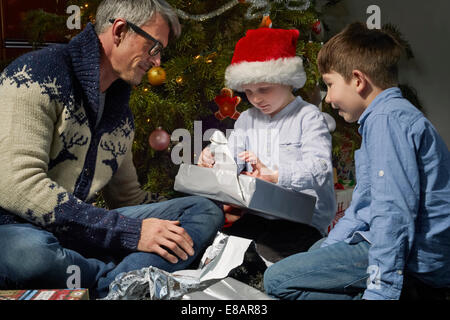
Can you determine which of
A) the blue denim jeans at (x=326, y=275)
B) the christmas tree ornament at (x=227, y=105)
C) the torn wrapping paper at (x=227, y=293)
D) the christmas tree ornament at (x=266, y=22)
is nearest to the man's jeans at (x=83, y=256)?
the torn wrapping paper at (x=227, y=293)

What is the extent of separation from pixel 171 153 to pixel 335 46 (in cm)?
60

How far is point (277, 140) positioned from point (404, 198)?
0.52 m

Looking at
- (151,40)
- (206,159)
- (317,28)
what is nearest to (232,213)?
(206,159)

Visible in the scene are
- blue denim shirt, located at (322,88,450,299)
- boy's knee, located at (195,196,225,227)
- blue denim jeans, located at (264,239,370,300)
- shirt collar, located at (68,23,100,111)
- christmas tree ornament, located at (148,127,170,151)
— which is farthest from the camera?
christmas tree ornament, located at (148,127,170,151)

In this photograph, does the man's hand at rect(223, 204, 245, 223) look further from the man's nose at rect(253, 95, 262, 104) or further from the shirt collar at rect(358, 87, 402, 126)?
the shirt collar at rect(358, 87, 402, 126)

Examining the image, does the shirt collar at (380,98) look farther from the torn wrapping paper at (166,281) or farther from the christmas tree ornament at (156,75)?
the christmas tree ornament at (156,75)

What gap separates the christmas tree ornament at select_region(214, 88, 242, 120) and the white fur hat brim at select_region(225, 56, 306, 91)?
0.30 ft

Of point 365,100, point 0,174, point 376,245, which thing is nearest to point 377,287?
point 376,245

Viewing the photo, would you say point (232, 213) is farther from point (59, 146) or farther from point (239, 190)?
point (59, 146)

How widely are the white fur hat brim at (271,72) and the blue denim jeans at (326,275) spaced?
502mm

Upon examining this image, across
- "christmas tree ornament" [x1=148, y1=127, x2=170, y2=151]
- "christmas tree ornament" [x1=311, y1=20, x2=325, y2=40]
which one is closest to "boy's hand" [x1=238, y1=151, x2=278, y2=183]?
"christmas tree ornament" [x1=148, y1=127, x2=170, y2=151]

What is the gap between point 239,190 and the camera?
106cm

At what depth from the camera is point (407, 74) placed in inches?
59.4

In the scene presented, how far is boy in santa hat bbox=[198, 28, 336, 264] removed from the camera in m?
1.17
